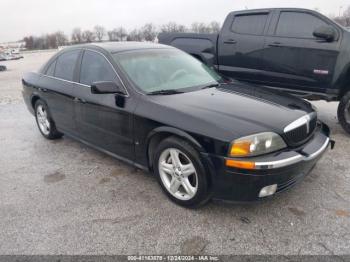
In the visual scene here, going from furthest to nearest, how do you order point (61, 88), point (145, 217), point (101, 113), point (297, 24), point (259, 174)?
point (297, 24)
point (61, 88)
point (101, 113)
point (145, 217)
point (259, 174)

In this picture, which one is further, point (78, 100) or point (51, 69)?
point (51, 69)

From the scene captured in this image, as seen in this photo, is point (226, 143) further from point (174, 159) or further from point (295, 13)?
point (295, 13)

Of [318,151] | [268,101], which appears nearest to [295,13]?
[268,101]

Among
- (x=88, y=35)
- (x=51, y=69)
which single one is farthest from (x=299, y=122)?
(x=88, y=35)

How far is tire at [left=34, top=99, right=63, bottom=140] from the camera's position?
485 centimetres

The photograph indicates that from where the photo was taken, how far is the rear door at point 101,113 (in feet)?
10.8

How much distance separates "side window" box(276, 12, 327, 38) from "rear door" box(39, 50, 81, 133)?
3381 millimetres

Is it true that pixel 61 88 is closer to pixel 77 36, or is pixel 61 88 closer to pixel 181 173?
pixel 181 173

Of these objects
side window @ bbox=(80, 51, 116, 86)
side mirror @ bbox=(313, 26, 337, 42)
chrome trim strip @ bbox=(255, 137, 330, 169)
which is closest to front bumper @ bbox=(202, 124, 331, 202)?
chrome trim strip @ bbox=(255, 137, 330, 169)

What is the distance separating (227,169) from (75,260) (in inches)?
55.2

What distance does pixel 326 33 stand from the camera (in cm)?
454

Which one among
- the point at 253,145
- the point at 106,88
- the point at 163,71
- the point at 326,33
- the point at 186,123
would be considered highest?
the point at 326,33

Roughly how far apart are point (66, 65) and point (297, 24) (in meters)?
3.76

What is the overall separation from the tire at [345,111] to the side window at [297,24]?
3.69 ft
